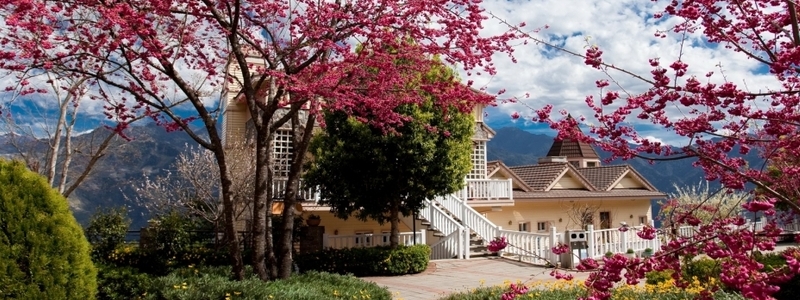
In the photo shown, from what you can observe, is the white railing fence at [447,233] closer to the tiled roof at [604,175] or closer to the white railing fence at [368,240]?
the white railing fence at [368,240]

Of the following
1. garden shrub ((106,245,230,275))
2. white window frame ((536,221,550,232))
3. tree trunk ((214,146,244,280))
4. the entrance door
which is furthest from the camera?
the entrance door

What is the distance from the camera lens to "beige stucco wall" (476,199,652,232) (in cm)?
2447

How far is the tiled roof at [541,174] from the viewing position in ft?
87.4

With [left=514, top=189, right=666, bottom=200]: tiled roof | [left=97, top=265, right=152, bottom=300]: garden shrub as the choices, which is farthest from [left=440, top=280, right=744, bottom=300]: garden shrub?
[left=514, top=189, right=666, bottom=200]: tiled roof

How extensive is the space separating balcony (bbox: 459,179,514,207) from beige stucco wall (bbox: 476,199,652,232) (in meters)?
0.48

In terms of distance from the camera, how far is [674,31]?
498 centimetres

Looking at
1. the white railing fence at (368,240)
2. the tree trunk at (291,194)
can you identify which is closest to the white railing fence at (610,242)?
the white railing fence at (368,240)

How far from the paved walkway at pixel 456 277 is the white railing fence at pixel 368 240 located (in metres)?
0.93

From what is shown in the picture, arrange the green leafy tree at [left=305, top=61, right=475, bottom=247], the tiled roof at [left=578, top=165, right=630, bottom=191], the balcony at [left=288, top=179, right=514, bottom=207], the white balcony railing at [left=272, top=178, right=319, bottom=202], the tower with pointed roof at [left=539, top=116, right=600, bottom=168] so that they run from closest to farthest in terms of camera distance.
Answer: the green leafy tree at [left=305, top=61, right=475, bottom=247] → the white balcony railing at [left=272, top=178, right=319, bottom=202] → the balcony at [left=288, top=179, right=514, bottom=207] → the tiled roof at [left=578, top=165, right=630, bottom=191] → the tower with pointed roof at [left=539, top=116, right=600, bottom=168]

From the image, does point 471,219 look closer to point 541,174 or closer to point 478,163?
point 478,163

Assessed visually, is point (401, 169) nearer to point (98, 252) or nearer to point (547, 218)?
point (98, 252)

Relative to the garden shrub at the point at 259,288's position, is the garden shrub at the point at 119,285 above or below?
below

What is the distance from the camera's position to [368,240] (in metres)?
18.1

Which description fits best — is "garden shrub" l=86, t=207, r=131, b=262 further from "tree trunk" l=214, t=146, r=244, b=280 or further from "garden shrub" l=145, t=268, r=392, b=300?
"tree trunk" l=214, t=146, r=244, b=280
